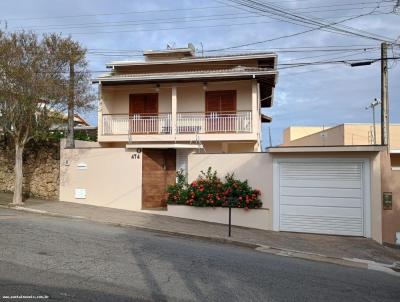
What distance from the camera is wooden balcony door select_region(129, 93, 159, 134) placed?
72.5ft

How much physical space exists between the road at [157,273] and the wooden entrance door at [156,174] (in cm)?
643

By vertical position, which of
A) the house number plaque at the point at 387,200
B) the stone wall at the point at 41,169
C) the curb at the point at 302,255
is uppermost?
the stone wall at the point at 41,169

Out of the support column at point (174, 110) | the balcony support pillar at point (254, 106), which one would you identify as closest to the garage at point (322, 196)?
the balcony support pillar at point (254, 106)

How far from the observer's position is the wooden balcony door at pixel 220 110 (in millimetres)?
21250

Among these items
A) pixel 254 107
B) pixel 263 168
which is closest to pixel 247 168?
pixel 263 168

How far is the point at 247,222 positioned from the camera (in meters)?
15.5

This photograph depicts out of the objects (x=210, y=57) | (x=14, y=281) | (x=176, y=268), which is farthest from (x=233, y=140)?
(x=14, y=281)

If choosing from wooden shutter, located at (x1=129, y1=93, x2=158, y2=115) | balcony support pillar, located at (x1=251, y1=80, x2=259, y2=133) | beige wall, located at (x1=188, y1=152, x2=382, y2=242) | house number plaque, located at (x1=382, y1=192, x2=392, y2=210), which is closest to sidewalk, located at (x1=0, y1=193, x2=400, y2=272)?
beige wall, located at (x1=188, y1=152, x2=382, y2=242)

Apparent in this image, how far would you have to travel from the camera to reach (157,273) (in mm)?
7504

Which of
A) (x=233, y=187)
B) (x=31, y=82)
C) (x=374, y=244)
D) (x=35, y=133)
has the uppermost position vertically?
(x=31, y=82)

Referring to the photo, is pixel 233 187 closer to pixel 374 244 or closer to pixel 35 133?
pixel 374 244

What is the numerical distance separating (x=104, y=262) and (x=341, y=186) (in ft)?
31.1

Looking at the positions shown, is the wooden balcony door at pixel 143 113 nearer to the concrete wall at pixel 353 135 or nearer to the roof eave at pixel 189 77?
the roof eave at pixel 189 77

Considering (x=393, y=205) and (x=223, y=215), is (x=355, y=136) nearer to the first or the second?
(x=393, y=205)
